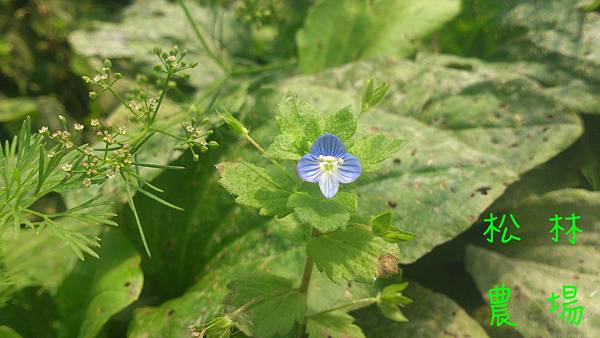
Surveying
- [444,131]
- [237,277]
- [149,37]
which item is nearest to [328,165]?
[237,277]

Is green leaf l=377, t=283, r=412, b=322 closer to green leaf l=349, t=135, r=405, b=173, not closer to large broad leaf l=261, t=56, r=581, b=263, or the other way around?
large broad leaf l=261, t=56, r=581, b=263

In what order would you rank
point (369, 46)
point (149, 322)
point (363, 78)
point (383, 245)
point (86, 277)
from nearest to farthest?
point (383, 245), point (149, 322), point (86, 277), point (363, 78), point (369, 46)

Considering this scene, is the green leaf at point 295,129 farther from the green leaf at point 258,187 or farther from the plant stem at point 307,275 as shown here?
the plant stem at point 307,275

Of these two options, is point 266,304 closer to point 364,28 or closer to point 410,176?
point 410,176

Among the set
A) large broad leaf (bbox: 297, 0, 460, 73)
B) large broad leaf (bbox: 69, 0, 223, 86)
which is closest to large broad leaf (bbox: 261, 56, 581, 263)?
large broad leaf (bbox: 297, 0, 460, 73)

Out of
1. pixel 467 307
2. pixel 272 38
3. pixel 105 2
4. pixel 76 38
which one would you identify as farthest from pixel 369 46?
pixel 105 2

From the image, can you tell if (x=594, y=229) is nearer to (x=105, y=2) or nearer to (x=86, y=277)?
(x=86, y=277)
